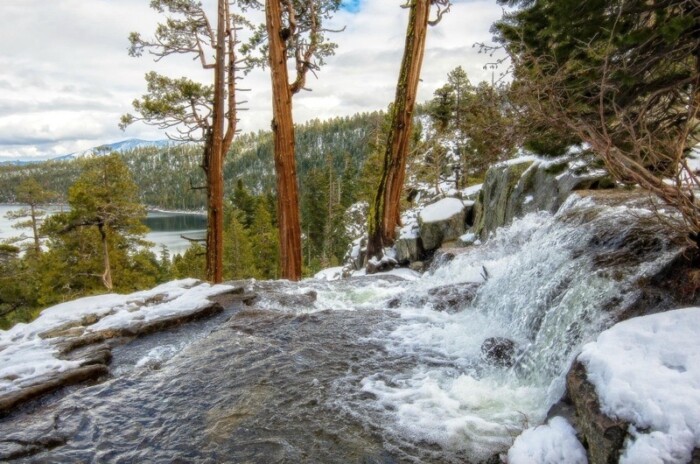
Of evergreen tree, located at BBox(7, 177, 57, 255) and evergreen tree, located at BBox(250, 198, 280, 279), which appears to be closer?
evergreen tree, located at BBox(7, 177, 57, 255)

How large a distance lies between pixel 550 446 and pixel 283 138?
30.4 feet

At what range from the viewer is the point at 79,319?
6.43 m

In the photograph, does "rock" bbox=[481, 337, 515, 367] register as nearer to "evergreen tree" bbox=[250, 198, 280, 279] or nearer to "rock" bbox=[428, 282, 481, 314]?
"rock" bbox=[428, 282, 481, 314]

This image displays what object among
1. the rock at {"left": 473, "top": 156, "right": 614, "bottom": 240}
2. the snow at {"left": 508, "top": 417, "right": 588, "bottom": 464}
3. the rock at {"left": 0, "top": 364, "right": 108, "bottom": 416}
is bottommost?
the rock at {"left": 0, "top": 364, "right": 108, "bottom": 416}

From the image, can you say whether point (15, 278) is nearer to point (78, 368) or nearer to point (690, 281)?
point (78, 368)

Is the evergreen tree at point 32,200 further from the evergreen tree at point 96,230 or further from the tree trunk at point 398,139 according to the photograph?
the tree trunk at point 398,139

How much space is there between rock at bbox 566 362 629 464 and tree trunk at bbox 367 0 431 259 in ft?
32.4

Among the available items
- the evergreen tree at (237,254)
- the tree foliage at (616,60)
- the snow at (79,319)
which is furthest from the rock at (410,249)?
the evergreen tree at (237,254)

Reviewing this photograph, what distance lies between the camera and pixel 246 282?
9211mm

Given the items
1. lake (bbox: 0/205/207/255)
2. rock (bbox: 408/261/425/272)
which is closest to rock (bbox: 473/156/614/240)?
rock (bbox: 408/261/425/272)

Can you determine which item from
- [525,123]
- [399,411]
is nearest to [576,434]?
[399,411]

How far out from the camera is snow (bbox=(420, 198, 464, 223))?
39.4 ft

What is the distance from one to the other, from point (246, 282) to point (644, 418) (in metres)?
8.11

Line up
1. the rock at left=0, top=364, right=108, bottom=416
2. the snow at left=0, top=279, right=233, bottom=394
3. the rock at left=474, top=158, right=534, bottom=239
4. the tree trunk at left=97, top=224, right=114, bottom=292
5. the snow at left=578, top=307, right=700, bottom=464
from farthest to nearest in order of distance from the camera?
the tree trunk at left=97, top=224, right=114, bottom=292, the rock at left=474, top=158, right=534, bottom=239, the snow at left=0, top=279, right=233, bottom=394, the rock at left=0, top=364, right=108, bottom=416, the snow at left=578, top=307, right=700, bottom=464
